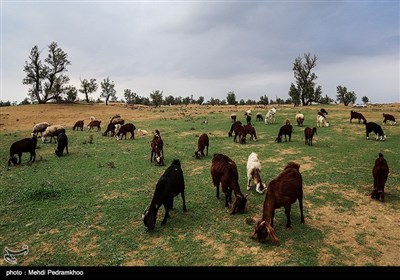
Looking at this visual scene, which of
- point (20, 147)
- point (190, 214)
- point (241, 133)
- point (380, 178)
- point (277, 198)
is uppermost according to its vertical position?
point (241, 133)

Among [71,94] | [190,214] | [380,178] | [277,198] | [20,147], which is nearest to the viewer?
[277,198]

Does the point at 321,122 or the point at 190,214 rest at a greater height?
the point at 321,122

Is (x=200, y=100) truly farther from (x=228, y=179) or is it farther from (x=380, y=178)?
(x=228, y=179)

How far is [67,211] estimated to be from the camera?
11.9 meters

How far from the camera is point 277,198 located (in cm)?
931

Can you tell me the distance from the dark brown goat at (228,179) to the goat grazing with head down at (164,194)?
158 cm

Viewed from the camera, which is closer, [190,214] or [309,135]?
[190,214]

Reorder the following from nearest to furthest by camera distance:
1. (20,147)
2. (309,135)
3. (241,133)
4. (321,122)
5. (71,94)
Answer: (20,147), (309,135), (241,133), (321,122), (71,94)

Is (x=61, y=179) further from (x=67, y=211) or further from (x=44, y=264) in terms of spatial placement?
(x=44, y=264)

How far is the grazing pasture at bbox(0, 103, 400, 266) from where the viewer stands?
8.42m

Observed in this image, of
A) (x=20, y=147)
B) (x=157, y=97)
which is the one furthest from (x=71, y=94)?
(x=20, y=147)

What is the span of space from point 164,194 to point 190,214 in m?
1.49
